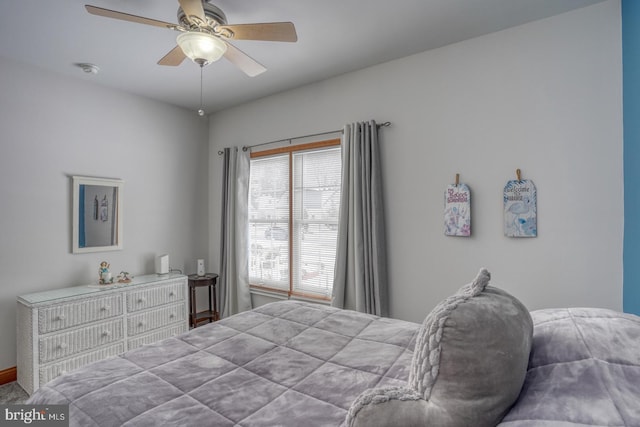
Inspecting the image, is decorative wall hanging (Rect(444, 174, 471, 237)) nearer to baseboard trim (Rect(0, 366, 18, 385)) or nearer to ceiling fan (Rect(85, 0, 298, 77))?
ceiling fan (Rect(85, 0, 298, 77))

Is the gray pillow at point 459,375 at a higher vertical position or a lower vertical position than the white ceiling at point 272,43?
lower

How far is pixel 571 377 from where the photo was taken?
2.60ft

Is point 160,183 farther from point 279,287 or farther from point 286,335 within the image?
point 286,335

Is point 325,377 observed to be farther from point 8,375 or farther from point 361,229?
point 8,375

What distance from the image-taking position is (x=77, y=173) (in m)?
3.12

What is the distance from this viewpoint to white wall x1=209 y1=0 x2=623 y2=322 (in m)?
2.05

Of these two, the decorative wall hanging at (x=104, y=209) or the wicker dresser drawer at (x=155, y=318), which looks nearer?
the wicker dresser drawer at (x=155, y=318)

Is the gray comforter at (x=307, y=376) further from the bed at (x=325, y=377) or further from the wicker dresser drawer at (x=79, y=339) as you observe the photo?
the wicker dresser drawer at (x=79, y=339)

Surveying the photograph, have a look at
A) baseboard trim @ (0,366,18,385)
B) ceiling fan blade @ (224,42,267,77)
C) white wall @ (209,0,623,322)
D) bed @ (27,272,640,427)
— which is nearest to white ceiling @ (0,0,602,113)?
white wall @ (209,0,623,322)

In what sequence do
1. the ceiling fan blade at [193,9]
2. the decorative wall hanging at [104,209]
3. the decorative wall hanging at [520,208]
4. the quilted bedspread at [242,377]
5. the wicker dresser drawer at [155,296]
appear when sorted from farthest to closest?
the decorative wall hanging at [104,209] < the wicker dresser drawer at [155,296] < the decorative wall hanging at [520,208] < the ceiling fan blade at [193,9] < the quilted bedspread at [242,377]

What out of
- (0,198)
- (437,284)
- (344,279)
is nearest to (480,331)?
(437,284)

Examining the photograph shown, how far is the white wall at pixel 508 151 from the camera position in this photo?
205 cm

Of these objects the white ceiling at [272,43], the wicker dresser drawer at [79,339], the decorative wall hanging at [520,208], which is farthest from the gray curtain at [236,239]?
the decorative wall hanging at [520,208]

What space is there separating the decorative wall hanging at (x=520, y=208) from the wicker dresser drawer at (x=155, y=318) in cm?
334
